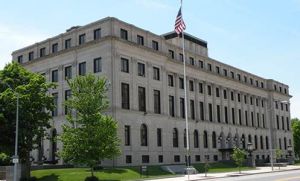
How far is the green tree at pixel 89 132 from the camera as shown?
40.2 metres

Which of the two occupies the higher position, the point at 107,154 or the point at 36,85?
the point at 36,85

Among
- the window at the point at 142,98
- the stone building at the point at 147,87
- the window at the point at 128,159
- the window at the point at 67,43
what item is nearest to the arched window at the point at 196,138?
the stone building at the point at 147,87

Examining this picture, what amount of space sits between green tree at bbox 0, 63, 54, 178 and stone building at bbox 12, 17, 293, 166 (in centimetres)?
295

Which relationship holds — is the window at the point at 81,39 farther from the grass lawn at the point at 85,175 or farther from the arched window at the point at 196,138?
the arched window at the point at 196,138

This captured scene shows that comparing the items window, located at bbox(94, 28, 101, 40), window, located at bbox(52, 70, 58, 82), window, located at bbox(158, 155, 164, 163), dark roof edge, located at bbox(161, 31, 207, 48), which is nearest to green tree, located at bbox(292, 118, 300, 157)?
dark roof edge, located at bbox(161, 31, 207, 48)

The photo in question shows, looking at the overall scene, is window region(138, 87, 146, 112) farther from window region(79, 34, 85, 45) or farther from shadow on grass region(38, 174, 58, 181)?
shadow on grass region(38, 174, 58, 181)

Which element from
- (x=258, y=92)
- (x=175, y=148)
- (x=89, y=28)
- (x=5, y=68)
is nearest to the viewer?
(x=5, y=68)

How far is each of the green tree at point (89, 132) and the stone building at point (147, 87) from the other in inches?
171

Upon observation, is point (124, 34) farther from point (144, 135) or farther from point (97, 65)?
point (144, 135)

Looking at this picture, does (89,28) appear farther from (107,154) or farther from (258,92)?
(258,92)

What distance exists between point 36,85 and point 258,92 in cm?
6906

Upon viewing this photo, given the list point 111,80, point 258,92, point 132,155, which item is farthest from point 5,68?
point 258,92

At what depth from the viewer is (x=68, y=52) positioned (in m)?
63.0

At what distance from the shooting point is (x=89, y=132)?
4075 cm
